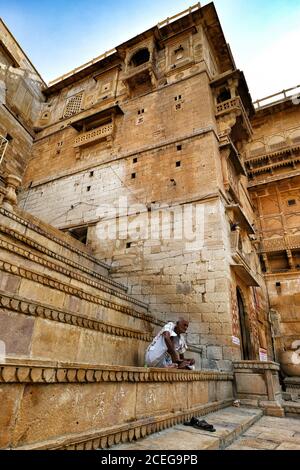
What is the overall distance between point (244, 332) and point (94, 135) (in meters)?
10.2

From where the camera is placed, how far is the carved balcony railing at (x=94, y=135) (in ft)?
38.1

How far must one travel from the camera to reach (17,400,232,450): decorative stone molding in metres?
1.51

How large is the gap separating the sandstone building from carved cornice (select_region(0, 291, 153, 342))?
0.01 metres

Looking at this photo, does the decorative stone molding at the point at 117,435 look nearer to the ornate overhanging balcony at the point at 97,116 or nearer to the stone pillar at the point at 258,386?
the stone pillar at the point at 258,386

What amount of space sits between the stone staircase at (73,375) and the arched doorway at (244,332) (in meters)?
3.44

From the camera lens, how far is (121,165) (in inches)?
415

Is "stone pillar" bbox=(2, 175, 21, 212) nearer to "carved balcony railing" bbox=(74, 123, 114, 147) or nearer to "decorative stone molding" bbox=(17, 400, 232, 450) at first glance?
A: "decorative stone molding" bbox=(17, 400, 232, 450)

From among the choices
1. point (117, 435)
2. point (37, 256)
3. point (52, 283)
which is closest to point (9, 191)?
point (37, 256)

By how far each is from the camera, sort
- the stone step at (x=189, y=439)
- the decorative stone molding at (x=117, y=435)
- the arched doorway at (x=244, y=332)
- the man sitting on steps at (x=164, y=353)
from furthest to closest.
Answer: the arched doorway at (x=244, y=332), the man sitting on steps at (x=164, y=353), the stone step at (x=189, y=439), the decorative stone molding at (x=117, y=435)

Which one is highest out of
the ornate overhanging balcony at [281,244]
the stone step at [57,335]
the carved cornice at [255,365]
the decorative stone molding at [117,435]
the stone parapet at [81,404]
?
the ornate overhanging balcony at [281,244]

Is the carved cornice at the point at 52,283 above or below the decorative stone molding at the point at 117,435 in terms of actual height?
above

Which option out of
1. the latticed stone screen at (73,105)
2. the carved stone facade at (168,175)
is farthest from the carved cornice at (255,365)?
the latticed stone screen at (73,105)

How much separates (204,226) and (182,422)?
5464mm

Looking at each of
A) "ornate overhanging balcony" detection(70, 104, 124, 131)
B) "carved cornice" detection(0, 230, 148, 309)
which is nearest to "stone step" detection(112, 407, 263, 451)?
"carved cornice" detection(0, 230, 148, 309)
